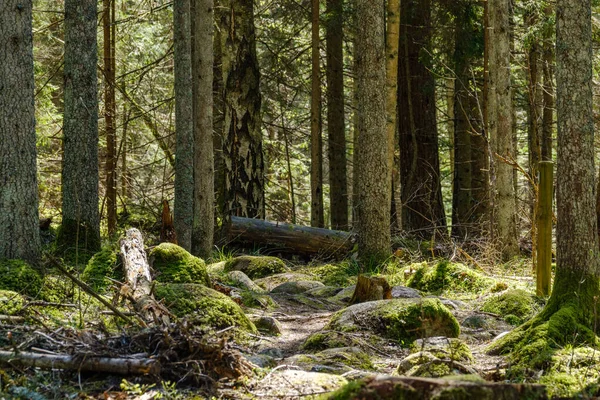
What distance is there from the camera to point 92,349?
5.07m

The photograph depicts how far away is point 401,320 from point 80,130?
5730 mm

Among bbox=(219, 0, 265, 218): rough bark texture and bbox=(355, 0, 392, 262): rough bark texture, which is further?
bbox=(219, 0, 265, 218): rough bark texture

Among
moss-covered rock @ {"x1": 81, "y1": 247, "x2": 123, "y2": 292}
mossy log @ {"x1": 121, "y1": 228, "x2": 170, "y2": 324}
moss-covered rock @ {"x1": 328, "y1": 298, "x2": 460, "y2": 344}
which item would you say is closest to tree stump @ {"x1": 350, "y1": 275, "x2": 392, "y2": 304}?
moss-covered rock @ {"x1": 328, "y1": 298, "x2": 460, "y2": 344}

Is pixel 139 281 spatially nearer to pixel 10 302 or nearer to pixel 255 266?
pixel 10 302

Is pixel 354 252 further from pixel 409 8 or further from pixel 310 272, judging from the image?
pixel 409 8

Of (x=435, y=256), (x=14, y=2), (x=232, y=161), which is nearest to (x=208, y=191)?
(x=232, y=161)

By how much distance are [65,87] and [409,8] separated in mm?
9189

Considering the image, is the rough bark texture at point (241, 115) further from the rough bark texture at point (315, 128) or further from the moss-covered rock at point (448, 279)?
the moss-covered rock at point (448, 279)

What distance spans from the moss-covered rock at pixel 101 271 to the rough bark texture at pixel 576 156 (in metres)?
4.81

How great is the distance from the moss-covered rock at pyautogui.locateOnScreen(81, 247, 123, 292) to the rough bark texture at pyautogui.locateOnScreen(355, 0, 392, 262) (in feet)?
14.4

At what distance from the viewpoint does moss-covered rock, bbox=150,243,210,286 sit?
29.3 ft

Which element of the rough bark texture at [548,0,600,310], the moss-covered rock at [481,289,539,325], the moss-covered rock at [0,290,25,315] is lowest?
the moss-covered rock at [481,289,539,325]

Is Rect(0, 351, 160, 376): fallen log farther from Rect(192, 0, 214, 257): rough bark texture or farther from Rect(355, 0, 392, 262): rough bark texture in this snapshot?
Rect(192, 0, 214, 257): rough bark texture

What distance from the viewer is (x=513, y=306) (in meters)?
8.65
